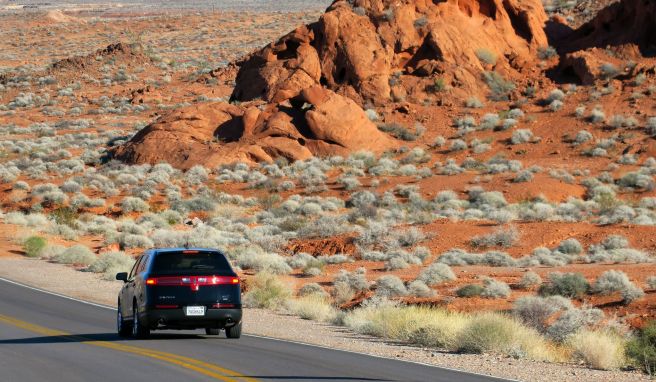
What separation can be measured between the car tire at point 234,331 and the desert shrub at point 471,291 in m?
8.01

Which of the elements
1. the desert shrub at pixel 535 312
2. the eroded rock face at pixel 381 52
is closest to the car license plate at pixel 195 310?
the desert shrub at pixel 535 312

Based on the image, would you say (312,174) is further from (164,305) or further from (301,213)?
(164,305)

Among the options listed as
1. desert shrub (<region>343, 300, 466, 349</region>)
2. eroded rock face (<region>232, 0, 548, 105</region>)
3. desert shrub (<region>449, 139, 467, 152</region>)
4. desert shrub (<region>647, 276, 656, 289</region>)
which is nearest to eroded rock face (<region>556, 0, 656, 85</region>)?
eroded rock face (<region>232, 0, 548, 105</region>)

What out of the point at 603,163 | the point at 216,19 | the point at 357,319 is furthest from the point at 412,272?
the point at 216,19

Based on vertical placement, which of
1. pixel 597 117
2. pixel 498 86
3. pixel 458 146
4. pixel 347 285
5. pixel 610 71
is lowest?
pixel 347 285

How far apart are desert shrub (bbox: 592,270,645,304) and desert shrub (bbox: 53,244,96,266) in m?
18.5

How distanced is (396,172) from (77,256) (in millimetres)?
17779

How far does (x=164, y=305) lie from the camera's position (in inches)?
667

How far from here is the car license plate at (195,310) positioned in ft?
55.7

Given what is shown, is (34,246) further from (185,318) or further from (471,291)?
(185,318)

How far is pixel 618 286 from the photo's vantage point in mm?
23578

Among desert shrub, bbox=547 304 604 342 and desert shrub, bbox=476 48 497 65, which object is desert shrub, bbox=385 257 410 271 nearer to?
desert shrub, bbox=547 304 604 342

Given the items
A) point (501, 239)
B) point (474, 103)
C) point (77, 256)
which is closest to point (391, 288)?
point (501, 239)

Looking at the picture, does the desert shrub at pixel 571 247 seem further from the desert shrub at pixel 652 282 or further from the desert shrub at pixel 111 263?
the desert shrub at pixel 111 263
